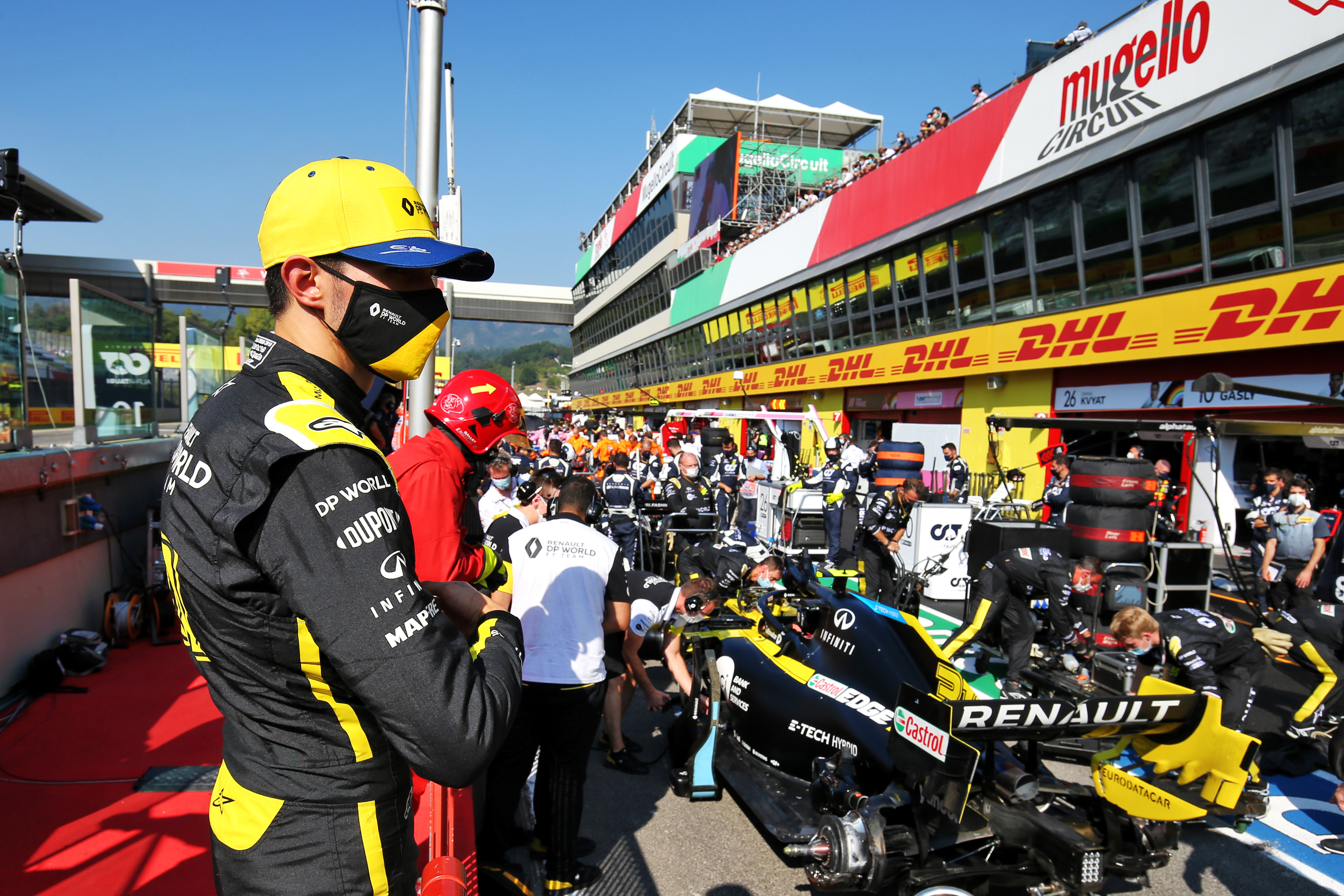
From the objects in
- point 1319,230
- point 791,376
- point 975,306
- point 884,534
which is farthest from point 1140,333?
point 791,376

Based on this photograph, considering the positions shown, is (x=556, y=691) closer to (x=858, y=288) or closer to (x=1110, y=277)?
(x=1110, y=277)

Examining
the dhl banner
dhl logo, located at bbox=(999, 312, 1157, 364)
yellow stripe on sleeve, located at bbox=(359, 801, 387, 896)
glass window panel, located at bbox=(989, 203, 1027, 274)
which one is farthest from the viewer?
glass window panel, located at bbox=(989, 203, 1027, 274)

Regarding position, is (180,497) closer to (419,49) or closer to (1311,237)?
(419,49)

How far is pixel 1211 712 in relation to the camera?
3.43 metres

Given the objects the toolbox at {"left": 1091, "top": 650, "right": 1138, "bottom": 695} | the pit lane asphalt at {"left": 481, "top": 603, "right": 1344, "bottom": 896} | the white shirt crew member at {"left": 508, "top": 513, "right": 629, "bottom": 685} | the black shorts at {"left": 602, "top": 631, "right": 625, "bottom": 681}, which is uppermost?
the white shirt crew member at {"left": 508, "top": 513, "right": 629, "bottom": 685}

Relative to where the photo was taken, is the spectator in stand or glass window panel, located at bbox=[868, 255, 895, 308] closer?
the spectator in stand

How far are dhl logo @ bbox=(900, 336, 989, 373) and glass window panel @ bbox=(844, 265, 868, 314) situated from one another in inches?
105

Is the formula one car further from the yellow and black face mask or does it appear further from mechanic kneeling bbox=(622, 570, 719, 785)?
the yellow and black face mask

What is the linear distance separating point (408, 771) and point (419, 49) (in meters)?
4.81

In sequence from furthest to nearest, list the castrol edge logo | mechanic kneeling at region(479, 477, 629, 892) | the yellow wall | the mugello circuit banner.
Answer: the yellow wall < the mugello circuit banner < mechanic kneeling at region(479, 477, 629, 892) < the castrol edge logo

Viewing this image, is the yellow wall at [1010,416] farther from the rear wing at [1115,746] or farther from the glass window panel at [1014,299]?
the rear wing at [1115,746]

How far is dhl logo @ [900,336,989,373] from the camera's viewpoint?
1645cm

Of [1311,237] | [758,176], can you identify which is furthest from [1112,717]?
[758,176]


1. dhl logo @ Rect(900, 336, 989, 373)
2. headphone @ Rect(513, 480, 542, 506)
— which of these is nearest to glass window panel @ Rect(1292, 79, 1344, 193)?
dhl logo @ Rect(900, 336, 989, 373)
